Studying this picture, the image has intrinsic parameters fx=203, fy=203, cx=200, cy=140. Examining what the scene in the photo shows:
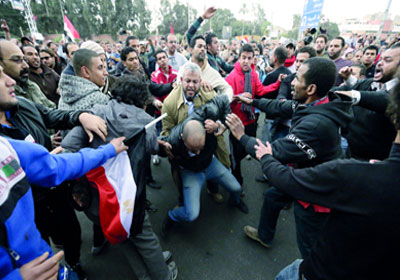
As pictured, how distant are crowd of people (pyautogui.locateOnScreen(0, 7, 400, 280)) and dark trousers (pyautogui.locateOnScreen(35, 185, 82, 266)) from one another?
11mm

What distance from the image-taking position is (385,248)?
2.97 feet

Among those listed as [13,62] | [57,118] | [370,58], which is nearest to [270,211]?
[57,118]

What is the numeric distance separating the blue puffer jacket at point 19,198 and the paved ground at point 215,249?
60.5 inches

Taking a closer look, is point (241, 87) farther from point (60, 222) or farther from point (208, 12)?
point (60, 222)

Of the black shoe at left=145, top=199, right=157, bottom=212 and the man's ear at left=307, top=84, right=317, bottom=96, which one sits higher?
the man's ear at left=307, top=84, right=317, bottom=96

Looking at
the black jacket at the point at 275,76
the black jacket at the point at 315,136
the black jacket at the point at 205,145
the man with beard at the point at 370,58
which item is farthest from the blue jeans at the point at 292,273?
the man with beard at the point at 370,58

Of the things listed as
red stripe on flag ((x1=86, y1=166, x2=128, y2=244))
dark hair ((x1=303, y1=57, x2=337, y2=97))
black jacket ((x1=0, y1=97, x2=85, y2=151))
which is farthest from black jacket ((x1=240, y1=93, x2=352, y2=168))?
black jacket ((x1=0, y1=97, x2=85, y2=151))

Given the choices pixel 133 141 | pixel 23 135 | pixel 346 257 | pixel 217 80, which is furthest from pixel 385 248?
pixel 217 80

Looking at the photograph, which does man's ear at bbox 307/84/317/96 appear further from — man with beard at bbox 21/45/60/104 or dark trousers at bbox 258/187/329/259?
man with beard at bbox 21/45/60/104

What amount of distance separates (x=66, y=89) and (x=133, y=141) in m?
1.03

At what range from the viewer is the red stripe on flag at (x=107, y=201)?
1.64m

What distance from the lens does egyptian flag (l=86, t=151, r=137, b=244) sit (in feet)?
5.38

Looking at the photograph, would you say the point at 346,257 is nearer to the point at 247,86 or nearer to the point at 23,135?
the point at 23,135

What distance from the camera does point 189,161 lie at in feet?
8.32
